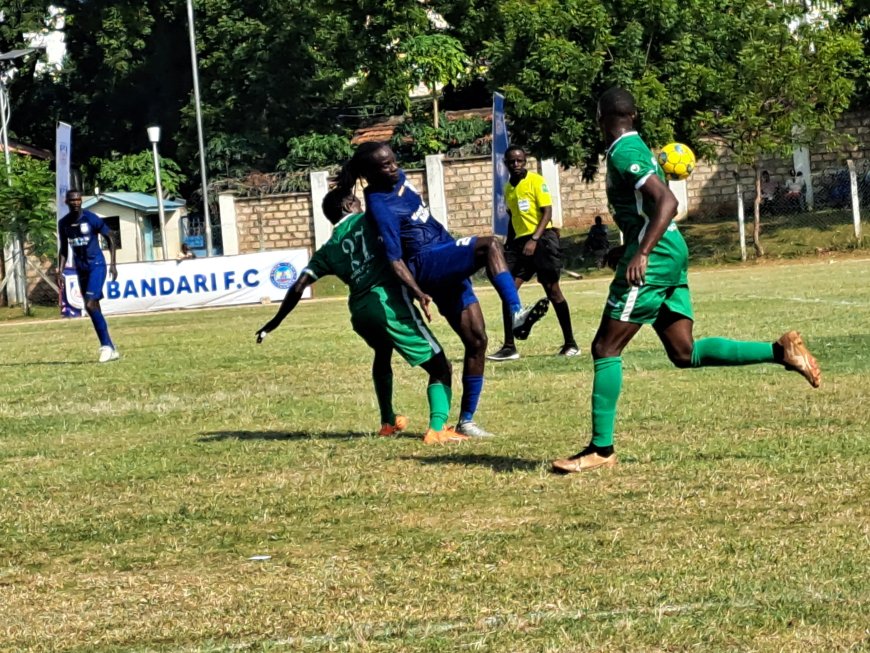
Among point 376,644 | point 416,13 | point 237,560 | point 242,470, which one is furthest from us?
point 416,13

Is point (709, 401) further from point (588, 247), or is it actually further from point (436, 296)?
point (588, 247)

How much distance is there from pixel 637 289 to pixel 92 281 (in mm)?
11276

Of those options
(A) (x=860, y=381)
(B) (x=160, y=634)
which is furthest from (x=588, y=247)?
(B) (x=160, y=634)

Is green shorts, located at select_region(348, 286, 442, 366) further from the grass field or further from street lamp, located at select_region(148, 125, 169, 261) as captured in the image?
street lamp, located at select_region(148, 125, 169, 261)

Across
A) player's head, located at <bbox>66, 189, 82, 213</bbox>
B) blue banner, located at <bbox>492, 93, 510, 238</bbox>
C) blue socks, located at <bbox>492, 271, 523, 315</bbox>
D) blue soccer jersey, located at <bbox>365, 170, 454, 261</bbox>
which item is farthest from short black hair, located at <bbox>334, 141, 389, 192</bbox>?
blue banner, located at <bbox>492, 93, 510, 238</bbox>

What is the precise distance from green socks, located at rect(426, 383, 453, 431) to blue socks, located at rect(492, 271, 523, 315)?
0.71 m

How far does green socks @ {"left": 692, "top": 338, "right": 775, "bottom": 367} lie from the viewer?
737cm

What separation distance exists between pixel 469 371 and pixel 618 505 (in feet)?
9.02

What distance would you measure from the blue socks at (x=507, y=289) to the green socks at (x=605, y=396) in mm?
1909

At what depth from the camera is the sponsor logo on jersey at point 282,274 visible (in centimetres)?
3378

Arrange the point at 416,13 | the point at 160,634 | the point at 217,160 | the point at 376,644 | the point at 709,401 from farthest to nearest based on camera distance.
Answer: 1. the point at 217,160
2. the point at 416,13
3. the point at 709,401
4. the point at 160,634
5. the point at 376,644

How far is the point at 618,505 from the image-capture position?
6.28 metres

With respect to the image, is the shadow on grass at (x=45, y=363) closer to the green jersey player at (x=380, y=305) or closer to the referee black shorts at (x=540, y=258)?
the referee black shorts at (x=540, y=258)

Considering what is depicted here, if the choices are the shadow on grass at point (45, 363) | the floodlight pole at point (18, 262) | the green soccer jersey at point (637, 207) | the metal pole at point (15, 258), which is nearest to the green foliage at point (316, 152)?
the metal pole at point (15, 258)
